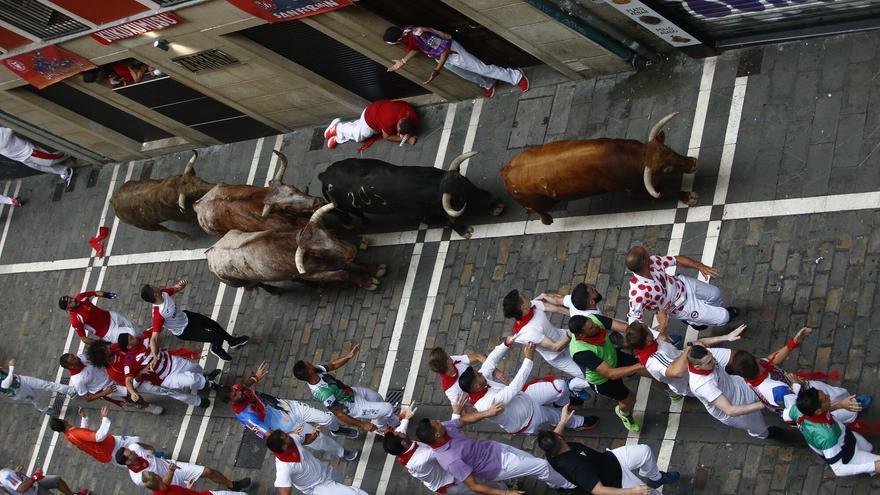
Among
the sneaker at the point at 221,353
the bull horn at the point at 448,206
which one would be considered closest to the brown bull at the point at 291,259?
the sneaker at the point at 221,353

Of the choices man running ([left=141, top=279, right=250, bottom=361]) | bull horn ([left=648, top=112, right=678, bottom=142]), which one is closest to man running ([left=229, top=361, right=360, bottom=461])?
man running ([left=141, top=279, right=250, bottom=361])

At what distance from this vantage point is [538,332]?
12.5 meters

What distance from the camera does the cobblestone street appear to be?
12375 mm

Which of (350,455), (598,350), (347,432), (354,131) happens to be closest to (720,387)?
(598,350)

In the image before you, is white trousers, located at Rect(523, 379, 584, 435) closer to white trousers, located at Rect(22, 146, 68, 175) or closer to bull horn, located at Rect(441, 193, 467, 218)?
bull horn, located at Rect(441, 193, 467, 218)

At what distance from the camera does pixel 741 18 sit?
14383mm

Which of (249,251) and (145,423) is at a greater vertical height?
(249,251)

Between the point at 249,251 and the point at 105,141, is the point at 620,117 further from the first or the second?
the point at 105,141

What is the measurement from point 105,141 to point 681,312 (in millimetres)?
14197

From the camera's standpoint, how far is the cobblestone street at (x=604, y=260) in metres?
12.4

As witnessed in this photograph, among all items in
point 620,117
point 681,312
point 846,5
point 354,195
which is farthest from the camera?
point 354,195

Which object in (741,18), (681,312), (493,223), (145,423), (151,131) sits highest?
(741,18)

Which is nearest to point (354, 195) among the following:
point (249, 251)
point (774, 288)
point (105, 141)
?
point (249, 251)

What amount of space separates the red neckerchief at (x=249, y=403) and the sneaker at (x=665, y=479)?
5.06 m
